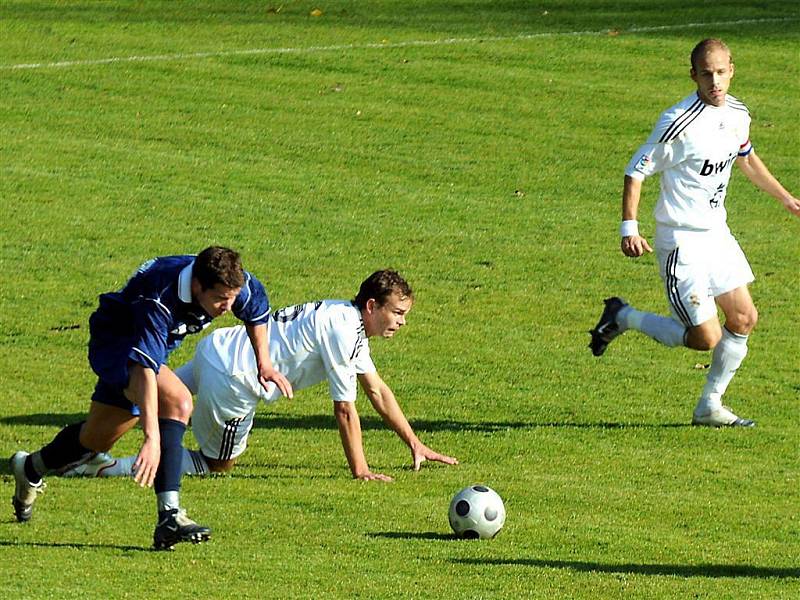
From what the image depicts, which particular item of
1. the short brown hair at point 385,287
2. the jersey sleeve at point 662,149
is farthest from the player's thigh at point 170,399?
the jersey sleeve at point 662,149

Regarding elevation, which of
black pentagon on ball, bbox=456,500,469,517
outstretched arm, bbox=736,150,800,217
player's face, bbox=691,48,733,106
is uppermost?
player's face, bbox=691,48,733,106

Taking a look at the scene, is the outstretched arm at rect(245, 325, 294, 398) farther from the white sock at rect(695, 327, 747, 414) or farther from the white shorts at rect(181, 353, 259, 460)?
the white sock at rect(695, 327, 747, 414)

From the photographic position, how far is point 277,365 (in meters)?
9.12

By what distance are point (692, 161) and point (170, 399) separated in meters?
3.93

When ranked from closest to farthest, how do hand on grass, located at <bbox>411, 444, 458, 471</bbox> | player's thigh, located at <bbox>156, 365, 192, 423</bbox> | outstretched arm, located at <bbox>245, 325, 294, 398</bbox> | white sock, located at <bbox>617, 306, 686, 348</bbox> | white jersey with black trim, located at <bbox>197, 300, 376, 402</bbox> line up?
player's thigh, located at <bbox>156, 365, 192, 423</bbox> < outstretched arm, located at <bbox>245, 325, 294, 398</bbox> < white jersey with black trim, located at <bbox>197, 300, 376, 402</bbox> < hand on grass, located at <bbox>411, 444, 458, 471</bbox> < white sock, located at <bbox>617, 306, 686, 348</bbox>

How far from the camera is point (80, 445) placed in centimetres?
806

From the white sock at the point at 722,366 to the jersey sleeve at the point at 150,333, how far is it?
4.16m

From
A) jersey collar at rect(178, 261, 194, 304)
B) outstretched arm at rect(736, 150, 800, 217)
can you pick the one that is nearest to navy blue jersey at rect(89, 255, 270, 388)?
jersey collar at rect(178, 261, 194, 304)

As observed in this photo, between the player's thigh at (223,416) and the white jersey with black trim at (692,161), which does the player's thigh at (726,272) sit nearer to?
the white jersey with black trim at (692,161)

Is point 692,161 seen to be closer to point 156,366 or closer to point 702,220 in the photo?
point 702,220

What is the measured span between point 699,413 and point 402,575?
12.1ft

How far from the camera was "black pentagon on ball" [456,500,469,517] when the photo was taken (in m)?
7.84

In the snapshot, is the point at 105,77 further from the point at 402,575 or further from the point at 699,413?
the point at 402,575

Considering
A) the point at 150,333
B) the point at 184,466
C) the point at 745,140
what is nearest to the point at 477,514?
the point at 150,333
